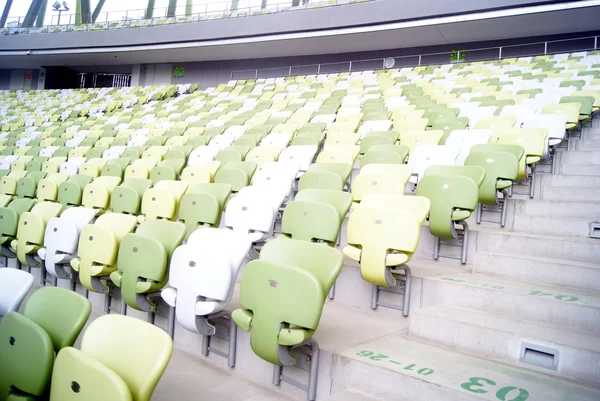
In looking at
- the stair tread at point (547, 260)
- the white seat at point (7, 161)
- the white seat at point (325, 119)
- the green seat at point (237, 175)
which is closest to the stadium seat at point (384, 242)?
the stair tread at point (547, 260)

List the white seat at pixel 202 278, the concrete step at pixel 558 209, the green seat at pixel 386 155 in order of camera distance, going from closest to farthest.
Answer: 1. the white seat at pixel 202 278
2. the concrete step at pixel 558 209
3. the green seat at pixel 386 155

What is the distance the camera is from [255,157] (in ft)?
15.5

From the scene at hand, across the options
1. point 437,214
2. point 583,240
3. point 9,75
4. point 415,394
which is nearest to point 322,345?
point 415,394

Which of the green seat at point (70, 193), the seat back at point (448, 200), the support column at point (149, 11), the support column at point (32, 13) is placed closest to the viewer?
the seat back at point (448, 200)

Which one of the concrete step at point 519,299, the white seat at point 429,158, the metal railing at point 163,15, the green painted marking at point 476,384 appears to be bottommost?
the green painted marking at point 476,384

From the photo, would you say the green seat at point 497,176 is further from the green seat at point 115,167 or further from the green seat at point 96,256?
the green seat at point 115,167

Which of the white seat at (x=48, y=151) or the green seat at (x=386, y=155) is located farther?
the white seat at (x=48, y=151)

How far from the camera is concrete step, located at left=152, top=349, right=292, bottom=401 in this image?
1.87 metres

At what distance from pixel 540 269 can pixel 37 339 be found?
2.23 meters

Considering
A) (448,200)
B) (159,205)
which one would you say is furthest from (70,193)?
(448,200)

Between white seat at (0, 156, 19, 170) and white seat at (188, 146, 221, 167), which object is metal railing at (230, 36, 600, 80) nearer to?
white seat at (188, 146, 221, 167)

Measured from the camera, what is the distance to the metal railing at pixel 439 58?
9.20 m

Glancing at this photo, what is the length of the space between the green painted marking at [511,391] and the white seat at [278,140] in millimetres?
3926

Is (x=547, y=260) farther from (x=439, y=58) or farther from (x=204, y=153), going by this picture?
(x=439, y=58)
